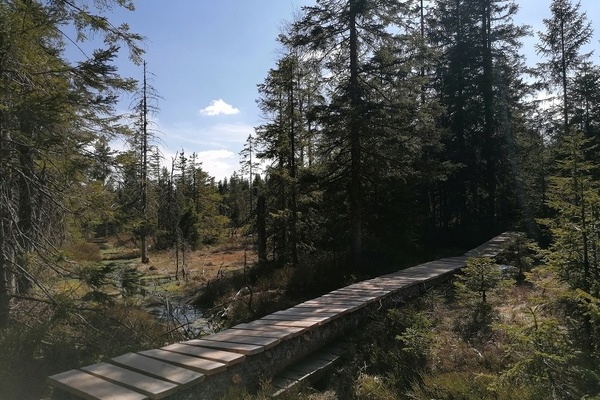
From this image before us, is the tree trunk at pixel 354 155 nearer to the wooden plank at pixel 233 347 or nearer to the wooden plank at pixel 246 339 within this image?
the wooden plank at pixel 246 339

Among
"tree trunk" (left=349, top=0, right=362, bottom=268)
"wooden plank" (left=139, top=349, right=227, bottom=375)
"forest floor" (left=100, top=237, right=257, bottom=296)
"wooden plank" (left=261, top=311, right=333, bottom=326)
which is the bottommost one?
"forest floor" (left=100, top=237, right=257, bottom=296)

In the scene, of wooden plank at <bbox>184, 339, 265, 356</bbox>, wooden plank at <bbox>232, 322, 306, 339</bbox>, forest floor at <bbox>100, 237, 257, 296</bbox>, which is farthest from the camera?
forest floor at <bbox>100, 237, 257, 296</bbox>

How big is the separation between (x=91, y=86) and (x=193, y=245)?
2866 cm

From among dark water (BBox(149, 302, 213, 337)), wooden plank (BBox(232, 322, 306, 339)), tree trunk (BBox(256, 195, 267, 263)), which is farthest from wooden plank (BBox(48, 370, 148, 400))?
tree trunk (BBox(256, 195, 267, 263))

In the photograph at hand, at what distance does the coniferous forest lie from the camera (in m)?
4.37

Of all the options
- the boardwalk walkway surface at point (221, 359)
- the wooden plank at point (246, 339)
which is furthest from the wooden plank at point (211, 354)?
the wooden plank at point (246, 339)

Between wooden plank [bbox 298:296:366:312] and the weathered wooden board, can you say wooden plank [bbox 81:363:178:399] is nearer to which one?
Result: the weathered wooden board

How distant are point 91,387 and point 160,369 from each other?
60cm

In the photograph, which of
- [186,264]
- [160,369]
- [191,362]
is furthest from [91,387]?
[186,264]

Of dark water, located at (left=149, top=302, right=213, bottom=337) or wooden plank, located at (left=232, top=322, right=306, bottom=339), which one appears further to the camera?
dark water, located at (left=149, top=302, right=213, bottom=337)

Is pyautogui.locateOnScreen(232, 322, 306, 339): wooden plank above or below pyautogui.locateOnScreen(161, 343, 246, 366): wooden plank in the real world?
below

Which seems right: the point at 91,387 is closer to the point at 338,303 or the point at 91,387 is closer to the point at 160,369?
the point at 160,369

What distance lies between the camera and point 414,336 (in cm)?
513

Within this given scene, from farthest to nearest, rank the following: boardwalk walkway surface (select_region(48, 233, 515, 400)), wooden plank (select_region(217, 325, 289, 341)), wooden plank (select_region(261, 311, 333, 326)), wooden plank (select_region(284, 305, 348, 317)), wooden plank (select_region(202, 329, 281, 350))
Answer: wooden plank (select_region(284, 305, 348, 317))
wooden plank (select_region(261, 311, 333, 326))
wooden plank (select_region(217, 325, 289, 341))
wooden plank (select_region(202, 329, 281, 350))
boardwalk walkway surface (select_region(48, 233, 515, 400))
